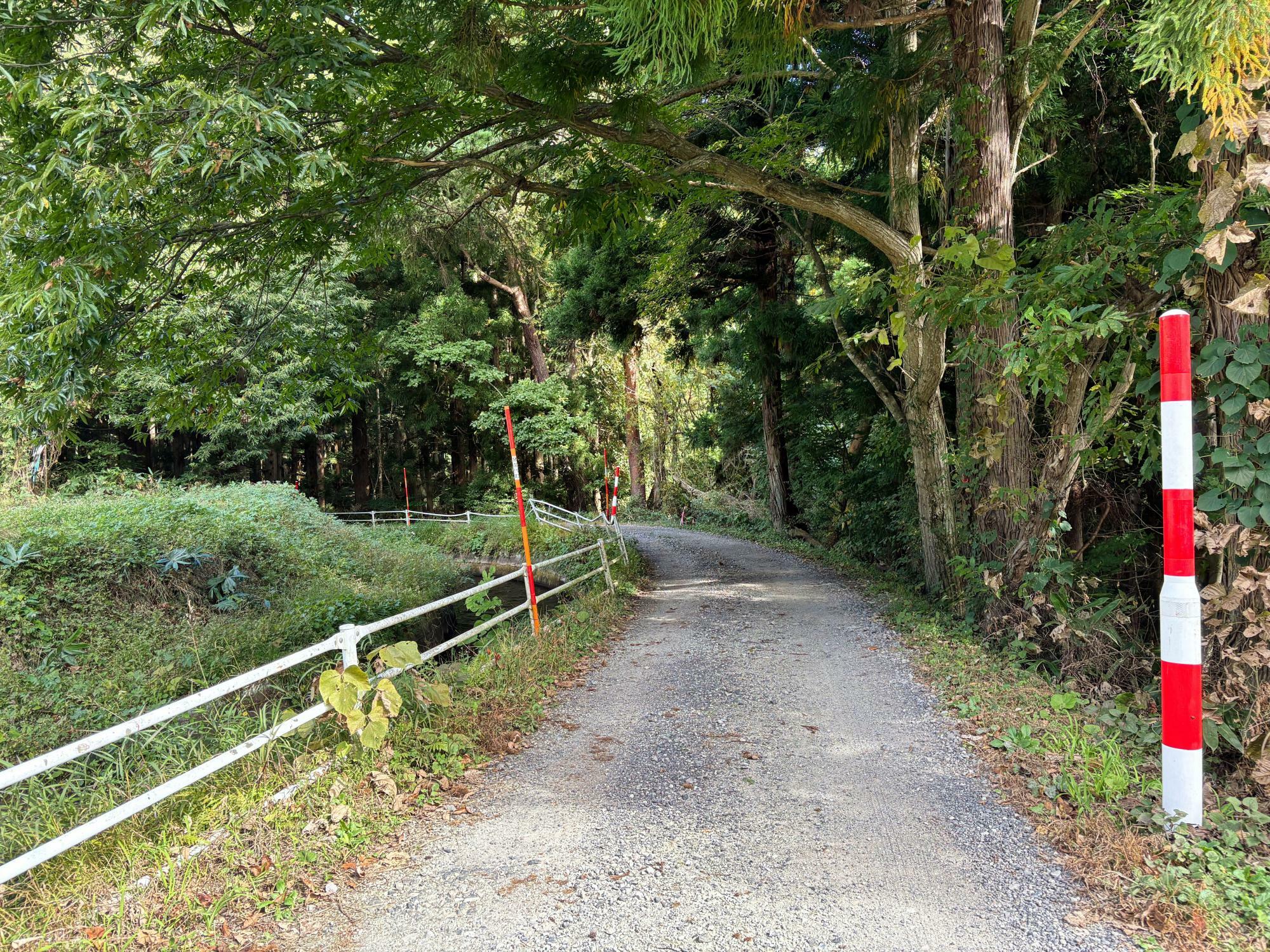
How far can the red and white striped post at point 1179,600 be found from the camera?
295 centimetres

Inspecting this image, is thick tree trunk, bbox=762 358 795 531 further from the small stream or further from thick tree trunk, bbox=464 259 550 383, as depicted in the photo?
thick tree trunk, bbox=464 259 550 383

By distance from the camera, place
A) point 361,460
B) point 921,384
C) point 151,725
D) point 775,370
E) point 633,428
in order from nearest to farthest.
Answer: point 151,725 < point 921,384 < point 775,370 < point 361,460 < point 633,428

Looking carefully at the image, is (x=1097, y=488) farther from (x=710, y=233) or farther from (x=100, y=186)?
(x=710, y=233)

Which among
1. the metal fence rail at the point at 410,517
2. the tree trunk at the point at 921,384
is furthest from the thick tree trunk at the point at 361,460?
the tree trunk at the point at 921,384

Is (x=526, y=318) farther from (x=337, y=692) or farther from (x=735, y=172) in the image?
(x=337, y=692)

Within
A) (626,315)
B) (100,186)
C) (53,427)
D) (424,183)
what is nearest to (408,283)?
(626,315)

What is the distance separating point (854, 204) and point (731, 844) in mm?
5984

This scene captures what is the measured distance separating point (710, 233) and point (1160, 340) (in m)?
12.8

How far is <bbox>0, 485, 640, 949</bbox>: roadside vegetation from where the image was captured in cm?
298

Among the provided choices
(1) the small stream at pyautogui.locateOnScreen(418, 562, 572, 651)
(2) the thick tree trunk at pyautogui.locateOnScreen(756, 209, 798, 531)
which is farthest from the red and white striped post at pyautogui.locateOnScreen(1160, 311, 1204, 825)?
(2) the thick tree trunk at pyautogui.locateOnScreen(756, 209, 798, 531)

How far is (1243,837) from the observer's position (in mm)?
2953

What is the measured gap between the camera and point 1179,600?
2.96 meters

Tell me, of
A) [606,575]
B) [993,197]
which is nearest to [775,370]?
[606,575]

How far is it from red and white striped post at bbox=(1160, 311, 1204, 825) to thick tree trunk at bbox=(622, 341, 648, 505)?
26026mm
